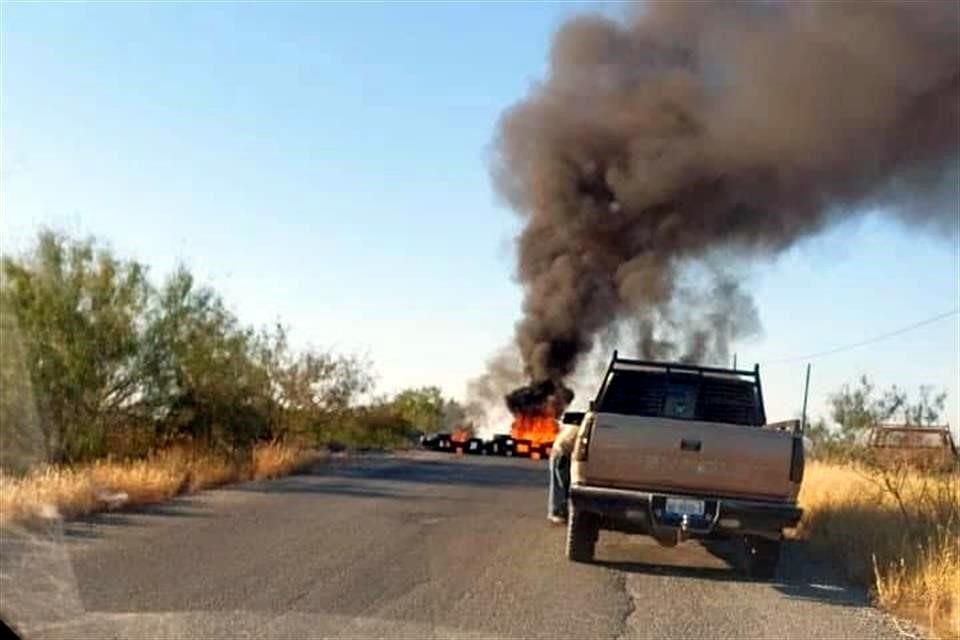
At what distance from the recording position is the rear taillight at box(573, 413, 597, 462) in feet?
45.0

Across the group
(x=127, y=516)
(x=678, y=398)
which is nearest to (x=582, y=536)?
A: (x=678, y=398)

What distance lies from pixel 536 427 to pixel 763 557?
78.1 ft

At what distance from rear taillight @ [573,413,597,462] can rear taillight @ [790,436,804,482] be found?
1783mm

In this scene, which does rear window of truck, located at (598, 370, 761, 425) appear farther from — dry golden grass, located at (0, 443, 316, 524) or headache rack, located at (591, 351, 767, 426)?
dry golden grass, located at (0, 443, 316, 524)

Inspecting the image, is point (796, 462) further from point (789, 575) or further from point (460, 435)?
point (460, 435)

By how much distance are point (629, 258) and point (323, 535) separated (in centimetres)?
1782

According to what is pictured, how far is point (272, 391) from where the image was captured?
40344 millimetres

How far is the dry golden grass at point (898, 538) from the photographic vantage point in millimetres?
12211

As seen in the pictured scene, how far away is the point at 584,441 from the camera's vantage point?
1374 cm

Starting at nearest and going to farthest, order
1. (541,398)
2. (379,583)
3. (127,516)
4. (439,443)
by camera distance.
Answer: (379,583) → (127,516) → (541,398) → (439,443)

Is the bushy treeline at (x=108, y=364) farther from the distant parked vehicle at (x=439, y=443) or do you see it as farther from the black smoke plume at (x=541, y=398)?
the distant parked vehicle at (x=439, y=443)

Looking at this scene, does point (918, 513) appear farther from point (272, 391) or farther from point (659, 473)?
point (272, 391)

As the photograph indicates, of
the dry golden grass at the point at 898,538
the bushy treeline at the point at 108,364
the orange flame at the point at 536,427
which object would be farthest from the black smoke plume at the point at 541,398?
the dry golden grass at the point at 898,538

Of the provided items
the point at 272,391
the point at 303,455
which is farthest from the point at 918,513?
the point at 272,391
